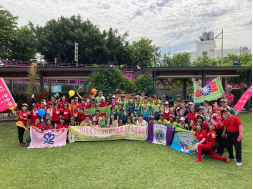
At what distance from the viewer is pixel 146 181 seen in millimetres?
4668

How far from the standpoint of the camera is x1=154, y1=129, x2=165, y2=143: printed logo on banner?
7672 mm

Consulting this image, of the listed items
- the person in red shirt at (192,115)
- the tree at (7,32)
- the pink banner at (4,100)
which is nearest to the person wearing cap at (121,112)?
the person in red shirt at (192,115)

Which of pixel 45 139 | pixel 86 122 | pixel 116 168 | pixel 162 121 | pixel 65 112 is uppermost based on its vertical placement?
pixel 65 112

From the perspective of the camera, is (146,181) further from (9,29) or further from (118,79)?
(9,29)

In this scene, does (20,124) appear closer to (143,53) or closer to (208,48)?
(143,53)

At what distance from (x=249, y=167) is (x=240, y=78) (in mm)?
16218

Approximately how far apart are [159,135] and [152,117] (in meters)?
0.92

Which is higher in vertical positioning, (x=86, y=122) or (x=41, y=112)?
(x=41, y=112)

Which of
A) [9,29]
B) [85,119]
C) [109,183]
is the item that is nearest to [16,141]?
[85,119]

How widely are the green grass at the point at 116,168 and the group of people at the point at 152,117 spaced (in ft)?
2.54

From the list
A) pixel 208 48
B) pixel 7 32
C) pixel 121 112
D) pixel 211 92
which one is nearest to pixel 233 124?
pixel 211 92

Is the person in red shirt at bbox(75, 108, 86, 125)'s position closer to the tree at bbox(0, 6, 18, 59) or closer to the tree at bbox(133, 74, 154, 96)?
the tree at bbox(133, 74, 154, 96)

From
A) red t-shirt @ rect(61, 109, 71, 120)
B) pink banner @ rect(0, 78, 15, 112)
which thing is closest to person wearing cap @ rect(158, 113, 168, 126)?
red t-shirt @ rect(61, 109, 71, 120)

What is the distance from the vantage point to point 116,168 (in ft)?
17.7
